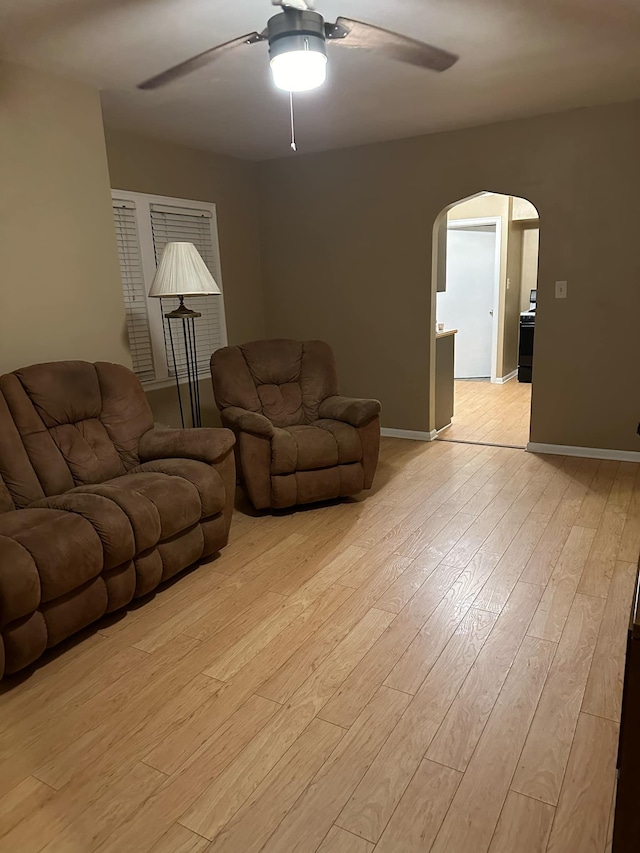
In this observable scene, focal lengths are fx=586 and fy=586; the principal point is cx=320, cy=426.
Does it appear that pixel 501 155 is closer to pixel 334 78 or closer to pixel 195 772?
pixel 334 78

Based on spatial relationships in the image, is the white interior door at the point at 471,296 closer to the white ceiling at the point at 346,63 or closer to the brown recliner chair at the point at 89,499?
the white ceiling at the point at 346,63

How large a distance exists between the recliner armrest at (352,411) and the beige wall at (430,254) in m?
1.28

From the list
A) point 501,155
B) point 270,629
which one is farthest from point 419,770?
point 501,155

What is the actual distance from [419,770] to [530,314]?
22.8 feet

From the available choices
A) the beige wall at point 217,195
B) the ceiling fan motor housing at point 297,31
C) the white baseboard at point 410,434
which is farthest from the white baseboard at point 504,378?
the ceiling fan motor housing at point 297,31

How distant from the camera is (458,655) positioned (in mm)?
2217

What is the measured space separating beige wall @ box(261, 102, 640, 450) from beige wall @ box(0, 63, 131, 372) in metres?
2.15

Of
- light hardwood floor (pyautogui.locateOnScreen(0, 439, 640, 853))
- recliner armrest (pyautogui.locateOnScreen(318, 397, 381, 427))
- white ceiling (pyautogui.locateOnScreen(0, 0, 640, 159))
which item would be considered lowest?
light hardwood floor (pyautogui.locateOnScreen(0, 439, 640, 853))

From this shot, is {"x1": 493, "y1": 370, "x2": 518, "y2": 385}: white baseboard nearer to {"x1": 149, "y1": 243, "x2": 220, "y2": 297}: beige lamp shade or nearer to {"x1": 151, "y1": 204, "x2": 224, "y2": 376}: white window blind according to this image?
{"x1": 151, "y1": 204, "x2": 224, "y2": 376}: white window blind

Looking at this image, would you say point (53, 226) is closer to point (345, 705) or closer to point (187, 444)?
point (187, 444)

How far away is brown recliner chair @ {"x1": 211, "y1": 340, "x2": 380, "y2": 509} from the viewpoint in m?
3.51

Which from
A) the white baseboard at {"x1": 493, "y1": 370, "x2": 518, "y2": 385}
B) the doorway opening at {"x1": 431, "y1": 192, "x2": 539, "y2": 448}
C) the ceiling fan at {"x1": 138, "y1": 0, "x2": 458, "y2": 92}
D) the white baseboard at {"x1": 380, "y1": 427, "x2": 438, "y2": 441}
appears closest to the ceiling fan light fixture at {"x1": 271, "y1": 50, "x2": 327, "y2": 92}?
the ceiling fan at {"x1": 138, "y1": 0, "x2": 458, "y2": 92}

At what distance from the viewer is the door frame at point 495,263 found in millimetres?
7164

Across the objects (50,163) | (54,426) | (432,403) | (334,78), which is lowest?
(432,403)
